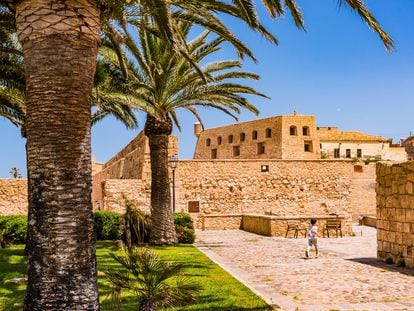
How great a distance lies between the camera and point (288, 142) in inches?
2318

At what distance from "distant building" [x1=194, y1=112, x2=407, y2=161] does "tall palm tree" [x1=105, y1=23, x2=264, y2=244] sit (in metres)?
42.5

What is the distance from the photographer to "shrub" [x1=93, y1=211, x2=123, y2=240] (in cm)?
1962

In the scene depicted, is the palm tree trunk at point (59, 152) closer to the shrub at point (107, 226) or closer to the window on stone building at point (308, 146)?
the shrub at point (107, 226)

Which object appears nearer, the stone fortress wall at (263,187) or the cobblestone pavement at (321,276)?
the cobblestone pavement at (321,276)

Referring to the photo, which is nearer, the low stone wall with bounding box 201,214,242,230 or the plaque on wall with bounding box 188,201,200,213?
the low stone wall with bounding box 201,214,242,230

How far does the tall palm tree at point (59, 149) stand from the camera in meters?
5.25

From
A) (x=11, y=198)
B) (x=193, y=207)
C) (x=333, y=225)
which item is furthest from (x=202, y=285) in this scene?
(x=11, y=198)

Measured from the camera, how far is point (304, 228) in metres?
21.7

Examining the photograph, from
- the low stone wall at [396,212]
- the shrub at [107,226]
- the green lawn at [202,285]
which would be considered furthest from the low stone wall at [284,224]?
the low stone wall at [396,212]

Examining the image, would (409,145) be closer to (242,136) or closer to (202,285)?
(242,136)

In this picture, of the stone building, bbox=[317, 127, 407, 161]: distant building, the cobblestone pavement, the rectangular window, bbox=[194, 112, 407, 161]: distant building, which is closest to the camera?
the cobblestone pavement

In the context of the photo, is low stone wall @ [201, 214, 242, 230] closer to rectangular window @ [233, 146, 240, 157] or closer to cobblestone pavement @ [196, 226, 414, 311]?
cobblestone pavement @ [196, 226, 414, 311]

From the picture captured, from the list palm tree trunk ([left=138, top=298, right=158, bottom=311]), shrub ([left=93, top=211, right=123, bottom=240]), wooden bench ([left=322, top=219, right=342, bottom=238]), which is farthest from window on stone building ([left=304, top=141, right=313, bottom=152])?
palm tree trunk ([left=138, top=298, right=158, bottom=311])

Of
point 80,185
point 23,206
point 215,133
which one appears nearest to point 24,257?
point 80,185
